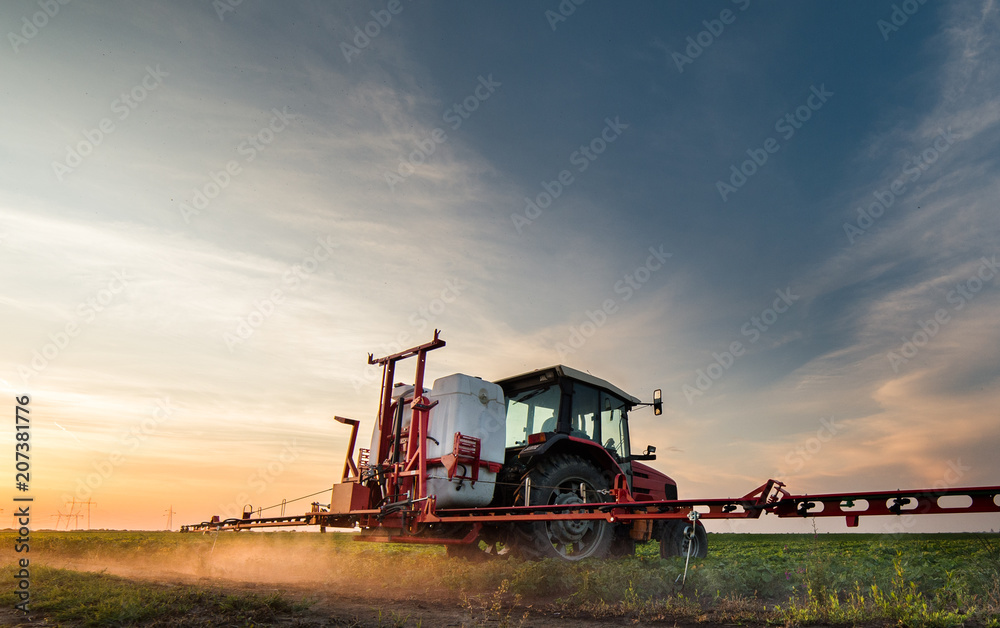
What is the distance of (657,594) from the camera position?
7.31m

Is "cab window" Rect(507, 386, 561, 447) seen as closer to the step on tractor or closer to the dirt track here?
the step on tractor

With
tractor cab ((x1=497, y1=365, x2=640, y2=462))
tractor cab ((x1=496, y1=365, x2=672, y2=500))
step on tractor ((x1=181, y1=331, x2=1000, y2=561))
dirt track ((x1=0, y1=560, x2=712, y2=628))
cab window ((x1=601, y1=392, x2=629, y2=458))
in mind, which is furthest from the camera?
cab window ((x1=601, y1=392, x2=629, y2=458))

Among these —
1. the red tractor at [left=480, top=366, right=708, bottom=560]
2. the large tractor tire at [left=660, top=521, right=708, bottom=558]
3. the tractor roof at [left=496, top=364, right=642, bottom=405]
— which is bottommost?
the large tractor tire at [left=660, top=521, right=708, bottom=558]

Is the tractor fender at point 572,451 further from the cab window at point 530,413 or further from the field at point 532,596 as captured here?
the field at point 532,596

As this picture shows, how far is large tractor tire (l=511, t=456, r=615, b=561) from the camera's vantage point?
8656 mm

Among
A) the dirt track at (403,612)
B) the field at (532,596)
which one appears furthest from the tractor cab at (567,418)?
the dirt track at (403,612)

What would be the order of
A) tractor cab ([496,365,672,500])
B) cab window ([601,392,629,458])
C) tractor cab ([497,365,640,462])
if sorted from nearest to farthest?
tractor cab ([496,365,672,500]) → tractor cab ([497,365,640,462]) → cab window ([601,392,629,458])

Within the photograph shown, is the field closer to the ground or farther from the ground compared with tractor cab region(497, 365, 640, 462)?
closer to the ground

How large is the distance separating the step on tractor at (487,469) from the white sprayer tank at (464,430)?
0.05 ft

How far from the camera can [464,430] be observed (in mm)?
8719

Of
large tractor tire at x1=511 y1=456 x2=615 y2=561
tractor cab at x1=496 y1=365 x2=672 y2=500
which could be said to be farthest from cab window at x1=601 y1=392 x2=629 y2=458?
large tractor tire at x1=511 y1=456 x2=615 y2=561

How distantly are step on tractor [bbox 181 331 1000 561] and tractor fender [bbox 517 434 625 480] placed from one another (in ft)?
0.06

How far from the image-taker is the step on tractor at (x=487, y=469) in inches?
326

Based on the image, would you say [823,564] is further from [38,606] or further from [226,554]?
[226,554]
